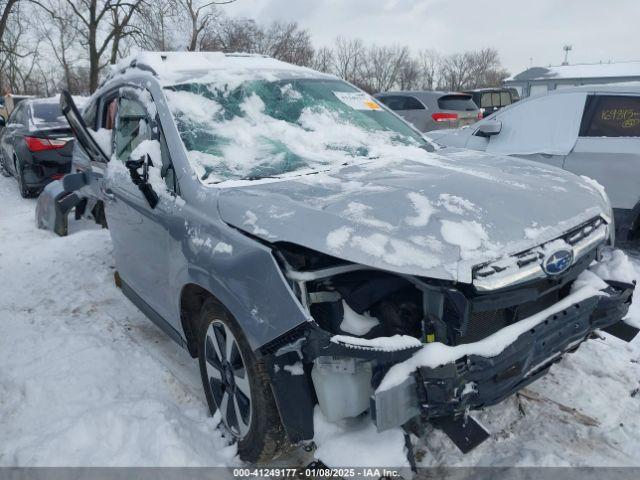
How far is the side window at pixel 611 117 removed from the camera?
497cm

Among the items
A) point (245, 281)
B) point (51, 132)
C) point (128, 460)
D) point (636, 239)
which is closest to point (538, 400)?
point (245, 281)

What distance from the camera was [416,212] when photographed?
2.13 meters

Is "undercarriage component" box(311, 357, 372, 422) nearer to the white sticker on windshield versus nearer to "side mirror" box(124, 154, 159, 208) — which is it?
"side mirror" box(124, 154, 159, 208)

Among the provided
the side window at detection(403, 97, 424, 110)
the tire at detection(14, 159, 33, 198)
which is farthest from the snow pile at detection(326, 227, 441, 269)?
the side window at detection(403, 97, 424, 110)

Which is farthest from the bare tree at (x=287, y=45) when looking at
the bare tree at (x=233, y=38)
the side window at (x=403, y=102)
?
the side window at (x=403, y=102)

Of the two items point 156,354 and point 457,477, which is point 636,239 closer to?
point 457,477

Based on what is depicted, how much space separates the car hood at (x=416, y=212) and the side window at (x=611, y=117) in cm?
277

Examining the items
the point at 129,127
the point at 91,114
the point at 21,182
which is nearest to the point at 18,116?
the point at 21,182

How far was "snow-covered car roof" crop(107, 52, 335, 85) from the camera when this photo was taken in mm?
3240

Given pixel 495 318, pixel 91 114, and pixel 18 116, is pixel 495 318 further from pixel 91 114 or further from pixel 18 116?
pixel 18 116

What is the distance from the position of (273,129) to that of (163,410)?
1724 millimetres

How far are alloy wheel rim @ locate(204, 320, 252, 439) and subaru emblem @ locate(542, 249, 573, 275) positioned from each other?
53.1 inches

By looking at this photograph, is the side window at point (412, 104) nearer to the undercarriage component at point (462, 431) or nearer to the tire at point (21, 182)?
the tire at point (21, 182)

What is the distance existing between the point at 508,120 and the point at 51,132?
7.06 metres
